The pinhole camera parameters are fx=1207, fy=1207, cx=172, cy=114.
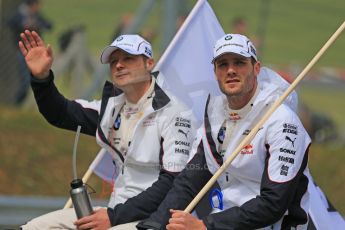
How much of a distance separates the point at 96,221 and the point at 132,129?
2.36 feet

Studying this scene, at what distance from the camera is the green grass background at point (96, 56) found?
539 inches

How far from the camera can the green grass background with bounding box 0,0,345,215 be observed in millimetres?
13695

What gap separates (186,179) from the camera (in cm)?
704

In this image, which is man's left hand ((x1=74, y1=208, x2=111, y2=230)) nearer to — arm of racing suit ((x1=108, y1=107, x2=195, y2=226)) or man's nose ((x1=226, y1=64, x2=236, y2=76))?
arm of racing suit ((x1=108, y1=107, x2=195, y2=226))

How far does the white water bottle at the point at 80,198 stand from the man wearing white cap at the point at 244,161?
33 centimetres

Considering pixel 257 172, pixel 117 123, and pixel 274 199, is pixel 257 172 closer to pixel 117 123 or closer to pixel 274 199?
pixel 274 199

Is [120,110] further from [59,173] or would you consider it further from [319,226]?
[59,173]

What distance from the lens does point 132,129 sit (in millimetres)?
7520

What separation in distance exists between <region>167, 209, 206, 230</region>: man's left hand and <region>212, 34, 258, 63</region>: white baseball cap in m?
0.93

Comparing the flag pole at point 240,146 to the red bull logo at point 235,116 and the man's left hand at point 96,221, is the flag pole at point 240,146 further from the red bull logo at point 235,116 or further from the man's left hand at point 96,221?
the man's left hand at point 96,221

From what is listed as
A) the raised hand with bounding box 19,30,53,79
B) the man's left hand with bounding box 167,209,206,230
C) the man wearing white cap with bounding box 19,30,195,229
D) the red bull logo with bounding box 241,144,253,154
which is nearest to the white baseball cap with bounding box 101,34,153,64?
the man wearing white cap with bounding box 19,30,195,229

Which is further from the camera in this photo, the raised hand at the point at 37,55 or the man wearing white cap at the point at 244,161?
the raised hand at the point at 37,55

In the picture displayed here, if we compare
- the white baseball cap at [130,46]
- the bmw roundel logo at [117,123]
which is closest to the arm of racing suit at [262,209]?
the bmw roundel logo at [117,123]

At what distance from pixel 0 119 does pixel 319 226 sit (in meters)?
8.07
